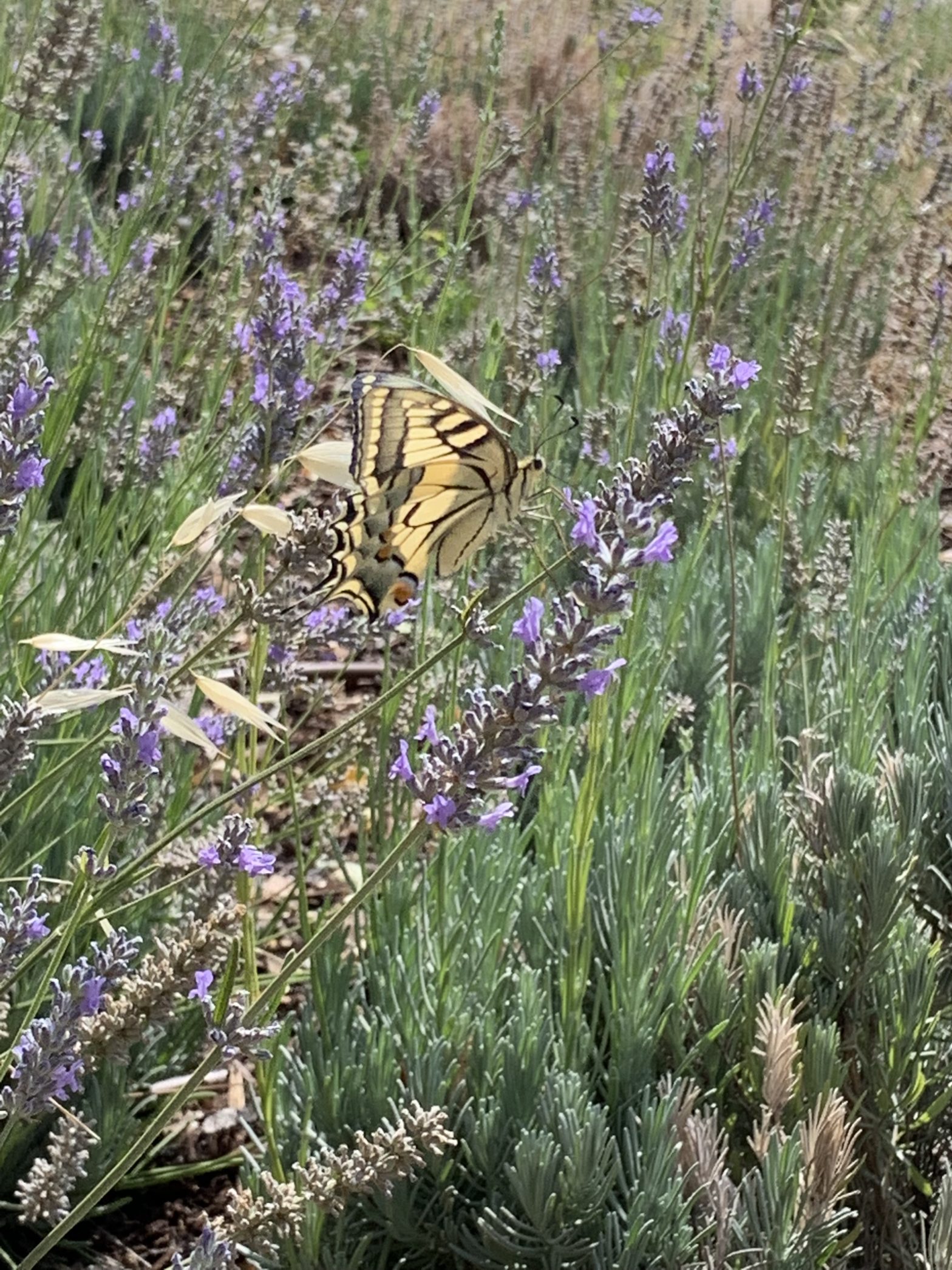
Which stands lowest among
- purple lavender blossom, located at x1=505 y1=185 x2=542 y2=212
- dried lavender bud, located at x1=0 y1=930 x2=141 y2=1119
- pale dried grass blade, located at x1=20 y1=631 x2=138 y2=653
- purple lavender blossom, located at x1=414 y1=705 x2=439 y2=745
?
dried lavender bud, located at x1=0 y1=930 x2=141 y2=1119

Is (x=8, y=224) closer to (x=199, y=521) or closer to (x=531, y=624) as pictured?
(x=199, y=521)

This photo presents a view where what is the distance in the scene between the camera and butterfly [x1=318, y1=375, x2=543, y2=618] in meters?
1.77

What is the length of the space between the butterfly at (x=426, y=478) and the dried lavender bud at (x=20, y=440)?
601mm

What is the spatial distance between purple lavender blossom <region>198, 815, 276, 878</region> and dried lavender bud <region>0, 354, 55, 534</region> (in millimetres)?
304

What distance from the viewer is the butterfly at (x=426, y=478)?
1772 millimetres

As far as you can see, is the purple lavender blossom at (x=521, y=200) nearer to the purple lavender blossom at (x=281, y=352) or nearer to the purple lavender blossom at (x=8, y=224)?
the purple lavender blossom at (x=281, y=352)

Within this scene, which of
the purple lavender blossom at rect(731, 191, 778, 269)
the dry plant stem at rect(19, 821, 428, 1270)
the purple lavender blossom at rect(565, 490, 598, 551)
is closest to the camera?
the dry plant stem at rect(19, 821, 428, 1270)

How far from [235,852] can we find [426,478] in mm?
934

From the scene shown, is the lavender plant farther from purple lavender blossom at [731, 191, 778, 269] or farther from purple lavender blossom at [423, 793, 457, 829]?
purple lavender blossom at [731, 191, 778, 269]

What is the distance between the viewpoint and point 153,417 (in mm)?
3059

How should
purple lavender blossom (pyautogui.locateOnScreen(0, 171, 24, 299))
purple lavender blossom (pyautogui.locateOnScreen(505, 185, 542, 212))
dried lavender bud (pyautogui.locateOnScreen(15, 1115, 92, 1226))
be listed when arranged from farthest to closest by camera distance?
purple lavender blossom (pyautogui.locateOnScreen(505, 185, 542, 212)) → purple lavender blossom (pyautogui.locateOnScreen(0, 171, 24, 299)) → dried lavender bud (pyautogui.locateOnScreen(15, 1115, 92, 1226))

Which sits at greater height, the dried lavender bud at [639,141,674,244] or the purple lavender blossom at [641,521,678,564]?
the dried lavender bud at [639,141,674,244]

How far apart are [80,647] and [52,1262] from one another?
3.30 feet

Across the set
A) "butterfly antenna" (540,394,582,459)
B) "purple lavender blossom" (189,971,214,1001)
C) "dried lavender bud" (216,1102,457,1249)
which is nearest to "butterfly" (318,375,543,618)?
"butterfly antenna" (540,394,582,459)
